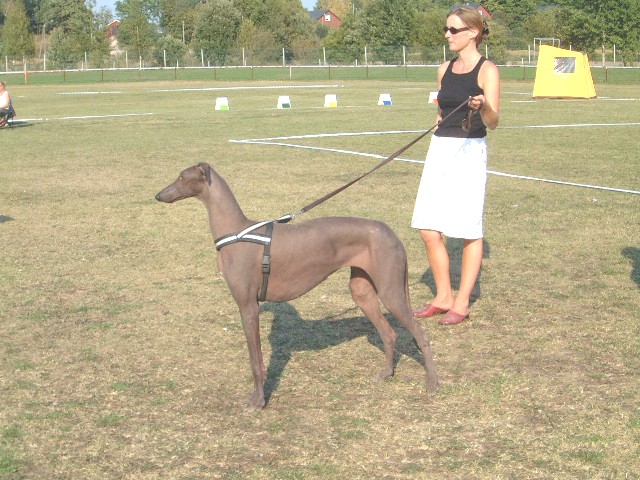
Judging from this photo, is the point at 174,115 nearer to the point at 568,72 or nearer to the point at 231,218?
the point at 568,72

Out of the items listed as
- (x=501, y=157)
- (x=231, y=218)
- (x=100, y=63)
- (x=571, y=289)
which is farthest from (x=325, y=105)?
(x=100, y=63)

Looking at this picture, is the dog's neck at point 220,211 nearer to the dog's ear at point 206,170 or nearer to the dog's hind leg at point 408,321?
the dog's ear at point 206,170

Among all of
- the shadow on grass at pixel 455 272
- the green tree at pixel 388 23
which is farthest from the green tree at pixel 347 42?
the shadow on grass at pixel 455 272

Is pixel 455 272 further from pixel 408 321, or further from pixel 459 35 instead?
pixel 408 321

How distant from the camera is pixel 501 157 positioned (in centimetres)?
1659

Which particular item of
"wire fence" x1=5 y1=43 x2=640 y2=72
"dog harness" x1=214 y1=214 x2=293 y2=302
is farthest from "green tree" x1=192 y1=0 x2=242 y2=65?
"dog harness" x1=214 y1=214 x2=293 y2=302

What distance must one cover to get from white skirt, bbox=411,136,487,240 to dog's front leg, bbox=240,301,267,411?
201cm

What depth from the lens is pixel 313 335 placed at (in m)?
6.64

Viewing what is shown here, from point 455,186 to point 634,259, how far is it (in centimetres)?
280

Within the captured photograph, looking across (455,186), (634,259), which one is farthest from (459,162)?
(634,259)

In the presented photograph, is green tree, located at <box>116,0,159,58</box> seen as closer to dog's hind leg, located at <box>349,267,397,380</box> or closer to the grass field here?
the grass field

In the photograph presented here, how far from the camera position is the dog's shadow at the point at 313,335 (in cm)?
615

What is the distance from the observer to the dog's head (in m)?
5.23

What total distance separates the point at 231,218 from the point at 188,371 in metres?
1.17
